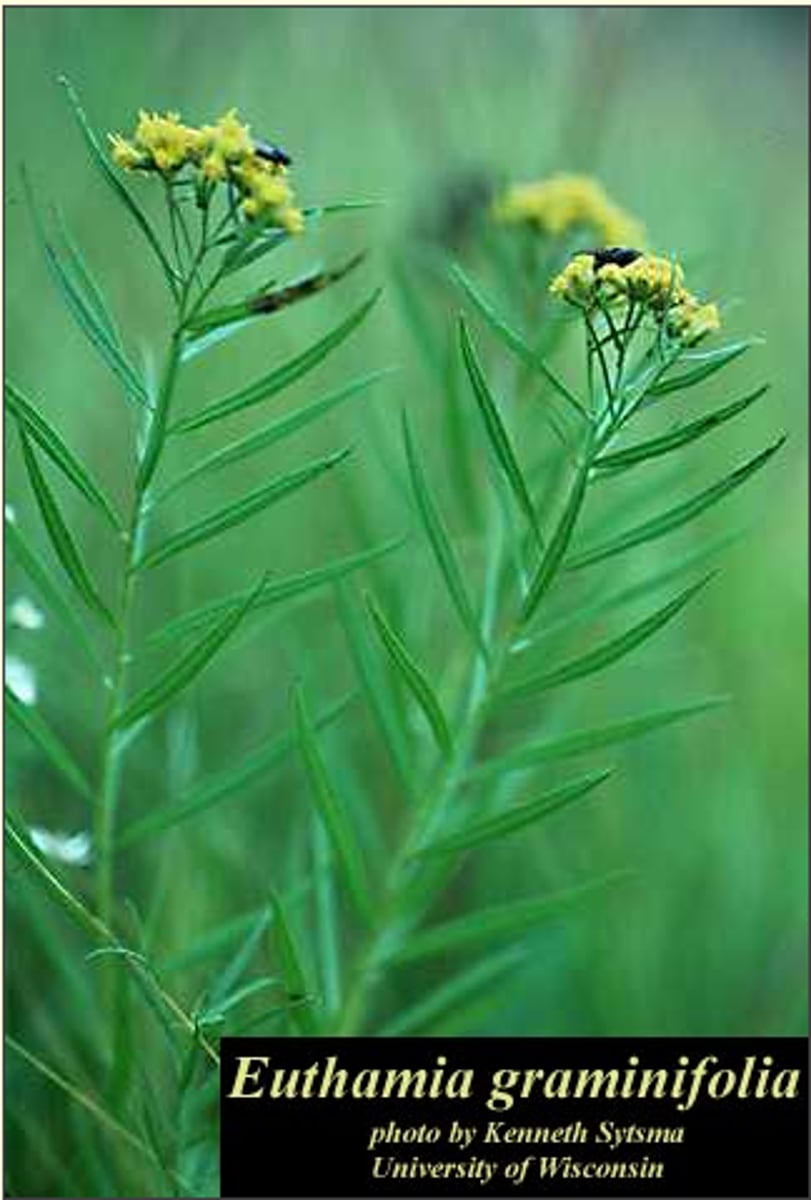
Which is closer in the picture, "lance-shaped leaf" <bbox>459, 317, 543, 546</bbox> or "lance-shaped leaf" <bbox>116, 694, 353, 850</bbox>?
"lance-shaped leaf" <bbox>459, 317, 543, 546</bbox>

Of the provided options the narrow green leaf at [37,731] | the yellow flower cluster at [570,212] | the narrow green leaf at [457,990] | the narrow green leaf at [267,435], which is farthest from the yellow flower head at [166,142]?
the narrow green leaf at [457,990]

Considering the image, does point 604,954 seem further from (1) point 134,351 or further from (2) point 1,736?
(1) point 134,351

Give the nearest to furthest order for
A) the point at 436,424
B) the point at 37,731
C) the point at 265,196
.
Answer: the point at 265,196, the point at 37,731, the point at 436,424

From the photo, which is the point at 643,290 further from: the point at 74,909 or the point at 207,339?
the point at 74,909

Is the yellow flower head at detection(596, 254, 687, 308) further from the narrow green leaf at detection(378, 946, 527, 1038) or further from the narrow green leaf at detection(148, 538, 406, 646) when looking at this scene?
the narrow green leaf at detection(378, 946, 527, 1038)

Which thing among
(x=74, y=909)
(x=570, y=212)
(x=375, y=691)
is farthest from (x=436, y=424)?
(x=74, y=909)

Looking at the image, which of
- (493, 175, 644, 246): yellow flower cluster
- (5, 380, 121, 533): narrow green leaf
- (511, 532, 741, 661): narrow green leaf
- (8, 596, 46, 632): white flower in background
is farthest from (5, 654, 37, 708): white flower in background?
(493, 175, 644, 246): yellow flower cluster
